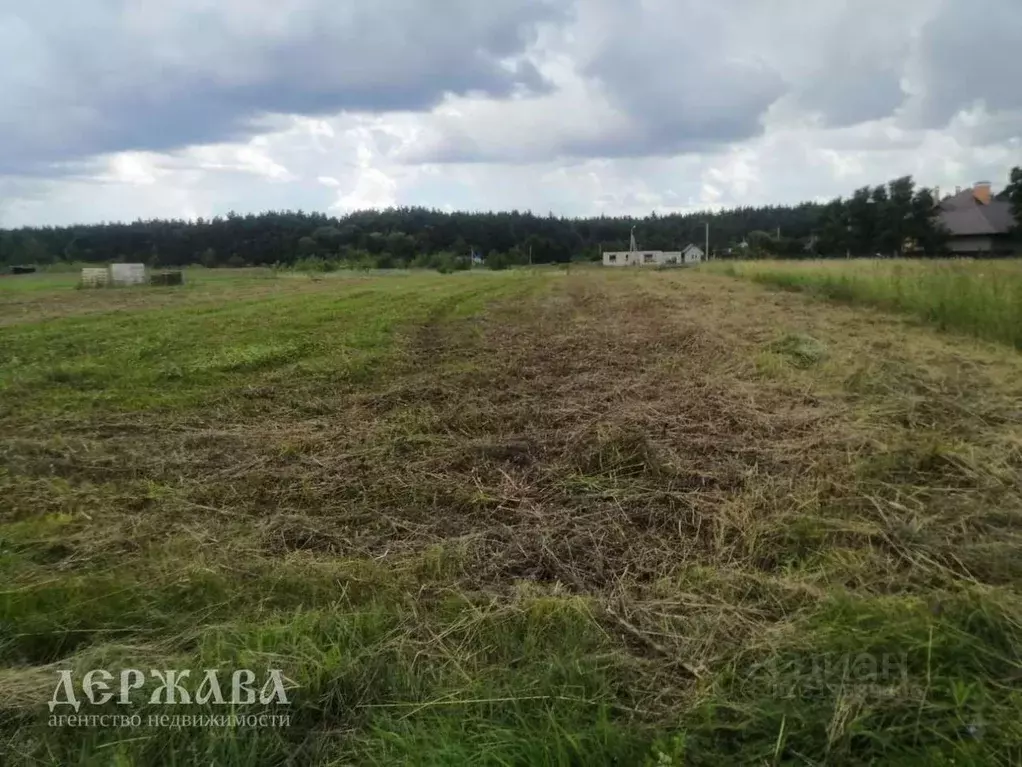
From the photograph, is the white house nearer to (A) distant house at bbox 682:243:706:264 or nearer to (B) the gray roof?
(A) distant house at bbox 682:243:706:264

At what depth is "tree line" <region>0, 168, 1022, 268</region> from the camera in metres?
49.5

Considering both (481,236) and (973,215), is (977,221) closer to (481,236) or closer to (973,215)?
(973,215)

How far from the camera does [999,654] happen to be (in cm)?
239

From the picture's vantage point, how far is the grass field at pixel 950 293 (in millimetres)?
9742

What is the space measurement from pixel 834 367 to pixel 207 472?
6.38m

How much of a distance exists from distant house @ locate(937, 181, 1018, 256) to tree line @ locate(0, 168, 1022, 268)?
1.00m

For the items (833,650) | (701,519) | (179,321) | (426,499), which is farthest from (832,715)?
(179,321)

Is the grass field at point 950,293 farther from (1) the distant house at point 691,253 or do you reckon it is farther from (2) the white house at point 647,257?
(1) the distant house at point 691,253

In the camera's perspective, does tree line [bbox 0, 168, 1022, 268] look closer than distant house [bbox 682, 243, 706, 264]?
Yes

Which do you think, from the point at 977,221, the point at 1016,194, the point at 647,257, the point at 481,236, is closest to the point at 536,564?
the point at 1016,194

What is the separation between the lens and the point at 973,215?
4275cm

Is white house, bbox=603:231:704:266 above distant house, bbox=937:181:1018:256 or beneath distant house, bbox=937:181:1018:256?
beneath

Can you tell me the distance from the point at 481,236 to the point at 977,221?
2568 inches

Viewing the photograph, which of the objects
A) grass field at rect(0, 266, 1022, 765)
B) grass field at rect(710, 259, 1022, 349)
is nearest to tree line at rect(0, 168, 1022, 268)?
grass field at rect(710, 259, 1022, 349)
